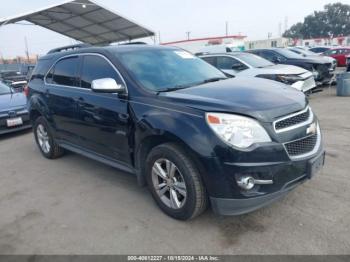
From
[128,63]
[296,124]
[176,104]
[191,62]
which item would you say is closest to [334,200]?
[296,124]

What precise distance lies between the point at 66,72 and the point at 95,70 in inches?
36.5

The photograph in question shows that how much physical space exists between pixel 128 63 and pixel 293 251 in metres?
2.68

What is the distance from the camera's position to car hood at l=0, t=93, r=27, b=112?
7468mm

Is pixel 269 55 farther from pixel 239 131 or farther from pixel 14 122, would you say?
pixel 239 131

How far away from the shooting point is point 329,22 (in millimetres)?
80125

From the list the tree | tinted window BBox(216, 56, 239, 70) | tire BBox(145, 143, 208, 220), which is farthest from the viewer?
the tree

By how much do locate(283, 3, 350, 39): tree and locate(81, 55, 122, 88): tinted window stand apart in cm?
8793

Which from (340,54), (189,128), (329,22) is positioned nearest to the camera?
(189,128)

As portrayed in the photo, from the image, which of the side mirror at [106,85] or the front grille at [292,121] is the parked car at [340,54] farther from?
the side mirror at [106,85]

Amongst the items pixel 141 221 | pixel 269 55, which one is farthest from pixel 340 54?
pixel 141 221

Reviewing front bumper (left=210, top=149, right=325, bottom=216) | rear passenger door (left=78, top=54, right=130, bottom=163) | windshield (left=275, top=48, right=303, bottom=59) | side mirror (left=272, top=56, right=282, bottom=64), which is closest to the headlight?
front bumper (left=210, top=149, right=325, bottom=216)

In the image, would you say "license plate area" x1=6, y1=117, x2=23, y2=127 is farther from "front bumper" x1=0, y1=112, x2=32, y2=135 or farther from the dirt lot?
the dirt lot

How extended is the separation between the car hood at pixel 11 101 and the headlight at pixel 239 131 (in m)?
6.36

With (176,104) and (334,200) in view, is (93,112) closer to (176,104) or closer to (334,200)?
(176,104)
